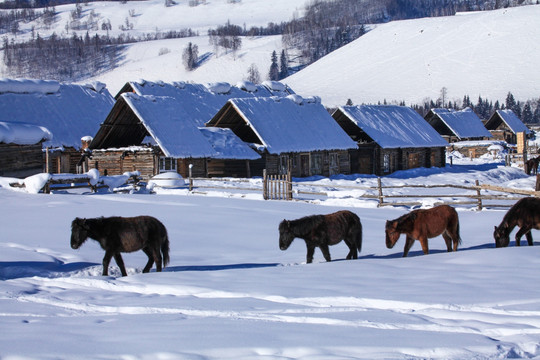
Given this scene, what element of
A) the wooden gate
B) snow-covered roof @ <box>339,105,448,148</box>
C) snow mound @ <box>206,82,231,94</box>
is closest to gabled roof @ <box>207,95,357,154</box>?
snow-covered roof @ <box>339,105,448,148</box>

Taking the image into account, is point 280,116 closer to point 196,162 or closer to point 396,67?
point 196,162

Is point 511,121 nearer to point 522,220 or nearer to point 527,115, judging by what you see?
point 527,115

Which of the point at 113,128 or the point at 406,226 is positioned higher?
the point at 113,128

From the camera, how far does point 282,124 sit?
3794 centimetres

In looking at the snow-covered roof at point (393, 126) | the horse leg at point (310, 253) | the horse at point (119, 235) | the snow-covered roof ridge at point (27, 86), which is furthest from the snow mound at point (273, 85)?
the horse at point (119, 235)

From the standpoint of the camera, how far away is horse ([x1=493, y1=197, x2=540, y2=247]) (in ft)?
38.3

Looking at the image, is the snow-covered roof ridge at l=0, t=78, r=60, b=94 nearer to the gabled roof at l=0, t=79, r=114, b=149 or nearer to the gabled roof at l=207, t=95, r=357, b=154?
the gabled roof at l=0, t=79, r=114, b=149

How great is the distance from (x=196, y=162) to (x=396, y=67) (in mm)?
126973

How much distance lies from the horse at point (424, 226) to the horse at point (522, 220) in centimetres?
86

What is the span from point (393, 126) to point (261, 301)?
39.7m

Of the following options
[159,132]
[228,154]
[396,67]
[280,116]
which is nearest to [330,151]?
[280,116]

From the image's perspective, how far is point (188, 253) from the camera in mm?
12727

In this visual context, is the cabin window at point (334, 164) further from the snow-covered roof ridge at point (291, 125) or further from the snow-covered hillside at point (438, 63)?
the snow-covered hillside at point (438, 63)

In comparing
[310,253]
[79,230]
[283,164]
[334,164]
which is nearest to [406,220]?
[310,253]
